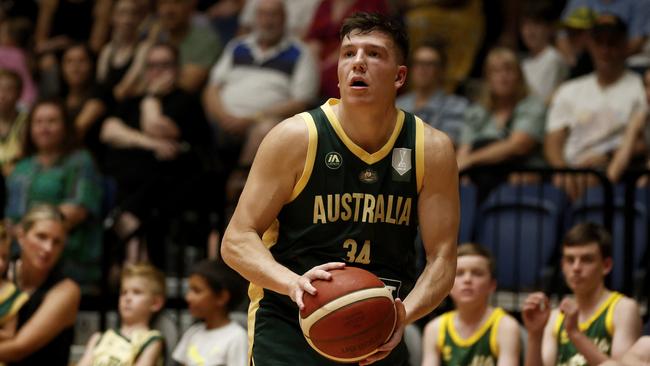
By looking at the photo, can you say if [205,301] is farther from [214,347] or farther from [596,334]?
[596,334]

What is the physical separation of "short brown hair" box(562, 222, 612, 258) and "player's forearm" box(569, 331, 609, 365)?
722mm

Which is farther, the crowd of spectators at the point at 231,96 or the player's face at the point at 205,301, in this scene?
the crowd of spectators at the point at 231,96

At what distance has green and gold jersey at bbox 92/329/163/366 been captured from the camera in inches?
271

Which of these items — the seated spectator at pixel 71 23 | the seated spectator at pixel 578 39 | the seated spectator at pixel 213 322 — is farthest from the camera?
the seated spectator at pixel 71 23

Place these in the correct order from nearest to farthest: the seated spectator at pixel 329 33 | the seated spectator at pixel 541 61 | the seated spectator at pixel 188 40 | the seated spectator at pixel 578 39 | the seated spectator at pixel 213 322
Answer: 1. the seated spectator at pixel 213 322
2. the seated spectator at pixel 578 39
3. the seated spectator at pixel 541 61
4. the seated spectator at pixel 329 33
5. the seated spectator at pixel 188 40

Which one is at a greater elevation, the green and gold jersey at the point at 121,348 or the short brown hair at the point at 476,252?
the short brown hair at the point at 476,252

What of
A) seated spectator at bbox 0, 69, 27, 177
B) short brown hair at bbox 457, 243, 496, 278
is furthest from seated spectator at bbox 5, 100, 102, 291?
short brown hair at bbox 457, 243, 496, 278

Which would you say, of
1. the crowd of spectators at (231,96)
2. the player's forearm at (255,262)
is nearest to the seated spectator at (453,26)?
the crowd of spectators at (231,96)

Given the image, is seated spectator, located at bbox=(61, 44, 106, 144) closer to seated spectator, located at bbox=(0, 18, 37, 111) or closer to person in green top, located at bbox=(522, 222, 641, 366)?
seated spectator, located at bbox=(0, 18, 37, 111)

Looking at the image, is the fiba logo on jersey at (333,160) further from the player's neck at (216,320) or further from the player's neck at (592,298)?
the player's neck at (216,320)

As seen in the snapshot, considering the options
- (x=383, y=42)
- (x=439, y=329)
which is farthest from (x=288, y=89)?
(x=383, y=42)

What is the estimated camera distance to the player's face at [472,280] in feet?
22.2

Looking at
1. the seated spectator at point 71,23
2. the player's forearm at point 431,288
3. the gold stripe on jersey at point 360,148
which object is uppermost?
the seated spectator at point 71,23

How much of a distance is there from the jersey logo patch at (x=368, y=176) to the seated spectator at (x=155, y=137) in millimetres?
4481
